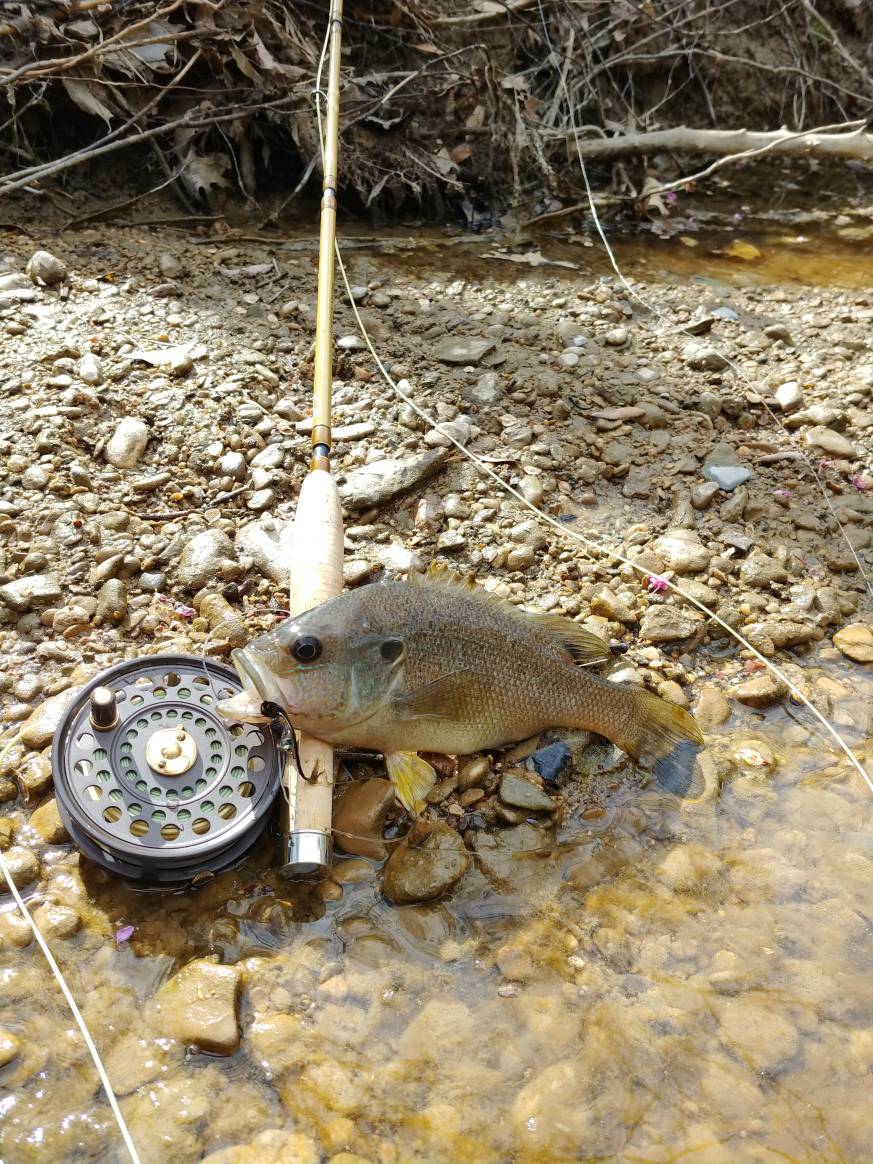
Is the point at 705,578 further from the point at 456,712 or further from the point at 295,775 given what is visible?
the point at 295,775

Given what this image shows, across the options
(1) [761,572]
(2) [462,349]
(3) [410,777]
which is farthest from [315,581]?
(2) [462,349]

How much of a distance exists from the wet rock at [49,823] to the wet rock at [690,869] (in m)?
2.26

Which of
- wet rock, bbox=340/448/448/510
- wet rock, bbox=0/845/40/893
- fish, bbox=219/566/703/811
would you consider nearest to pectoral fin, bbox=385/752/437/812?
fish, bbox=219/566/703/811

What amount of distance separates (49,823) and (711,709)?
9.20 feet

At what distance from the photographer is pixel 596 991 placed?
305cm

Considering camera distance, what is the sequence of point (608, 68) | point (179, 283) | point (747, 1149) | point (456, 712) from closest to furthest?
point (747, 1149) → point (456, 712) → point (179, 283) → point (608, 68)

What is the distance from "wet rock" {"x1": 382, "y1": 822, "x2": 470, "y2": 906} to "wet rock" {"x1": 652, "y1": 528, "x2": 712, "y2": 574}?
6.51 ft

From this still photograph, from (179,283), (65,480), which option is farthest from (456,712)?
(179,283)

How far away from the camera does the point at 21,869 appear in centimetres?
313

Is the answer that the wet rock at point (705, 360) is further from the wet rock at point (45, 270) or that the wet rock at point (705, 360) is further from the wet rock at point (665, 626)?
the wet rock at point (45, 270)

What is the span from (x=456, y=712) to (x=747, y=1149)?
1.67m

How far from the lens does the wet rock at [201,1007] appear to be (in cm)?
279

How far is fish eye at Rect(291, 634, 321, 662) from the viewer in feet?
10.1

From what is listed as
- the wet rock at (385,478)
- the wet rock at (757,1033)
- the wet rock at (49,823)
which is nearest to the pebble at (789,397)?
the wet rock at (385,478)
